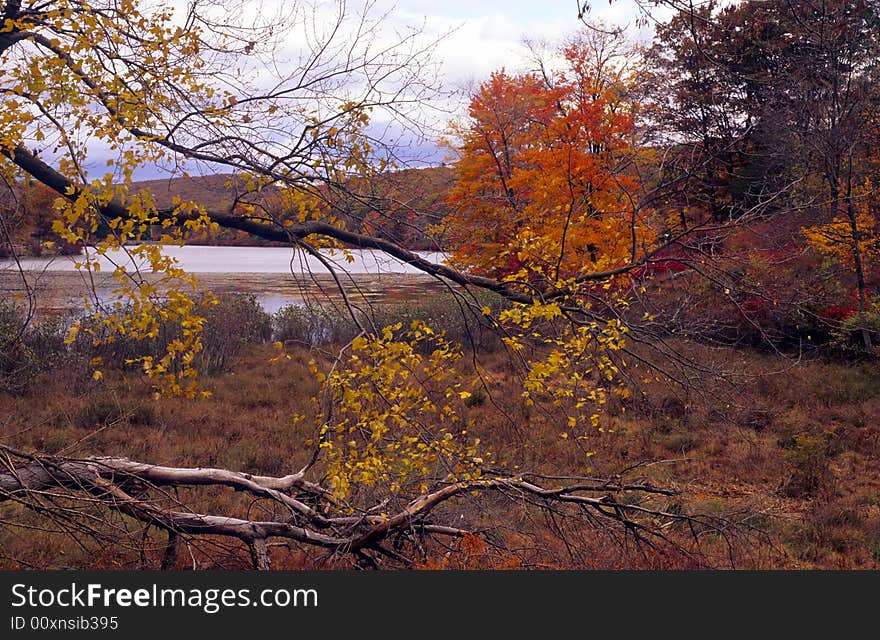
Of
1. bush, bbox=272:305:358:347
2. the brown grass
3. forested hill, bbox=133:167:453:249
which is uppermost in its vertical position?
forested hill, bbox=133:167:453:249

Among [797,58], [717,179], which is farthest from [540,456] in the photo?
[717,179]

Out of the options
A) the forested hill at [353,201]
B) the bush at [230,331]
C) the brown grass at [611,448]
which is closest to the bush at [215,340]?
the bush at [230,331]

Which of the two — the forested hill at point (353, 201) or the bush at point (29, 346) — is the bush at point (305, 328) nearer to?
the bush at point (29, 346)

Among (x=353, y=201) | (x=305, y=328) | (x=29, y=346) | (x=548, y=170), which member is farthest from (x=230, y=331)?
(x=353, y=201)

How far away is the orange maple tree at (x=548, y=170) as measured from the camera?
6.98m

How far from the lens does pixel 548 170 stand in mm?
16031

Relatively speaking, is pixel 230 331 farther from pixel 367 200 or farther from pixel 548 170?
pixel 367 200

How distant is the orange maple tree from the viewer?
6979 millimetres

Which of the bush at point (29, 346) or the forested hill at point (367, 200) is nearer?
the forested hill at point (367, 200)

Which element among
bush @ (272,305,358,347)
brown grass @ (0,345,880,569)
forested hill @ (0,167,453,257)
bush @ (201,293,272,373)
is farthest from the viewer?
bush @ (272,305,358,347)

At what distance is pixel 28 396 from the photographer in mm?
15367

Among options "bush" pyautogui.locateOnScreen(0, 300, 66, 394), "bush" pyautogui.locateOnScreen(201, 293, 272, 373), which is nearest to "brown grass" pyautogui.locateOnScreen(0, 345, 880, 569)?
"bush" pyautogui.locateOnScreen(0, 300, 66, 394)

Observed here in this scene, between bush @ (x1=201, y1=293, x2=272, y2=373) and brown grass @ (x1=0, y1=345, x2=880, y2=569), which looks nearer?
brown grass @ (x1=0, y1=345, x2=880, y2=569)

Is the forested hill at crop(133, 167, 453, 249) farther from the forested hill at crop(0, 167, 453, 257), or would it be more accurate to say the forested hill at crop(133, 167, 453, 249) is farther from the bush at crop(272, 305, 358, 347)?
the bush at crop(272, 305, 358, 347)
